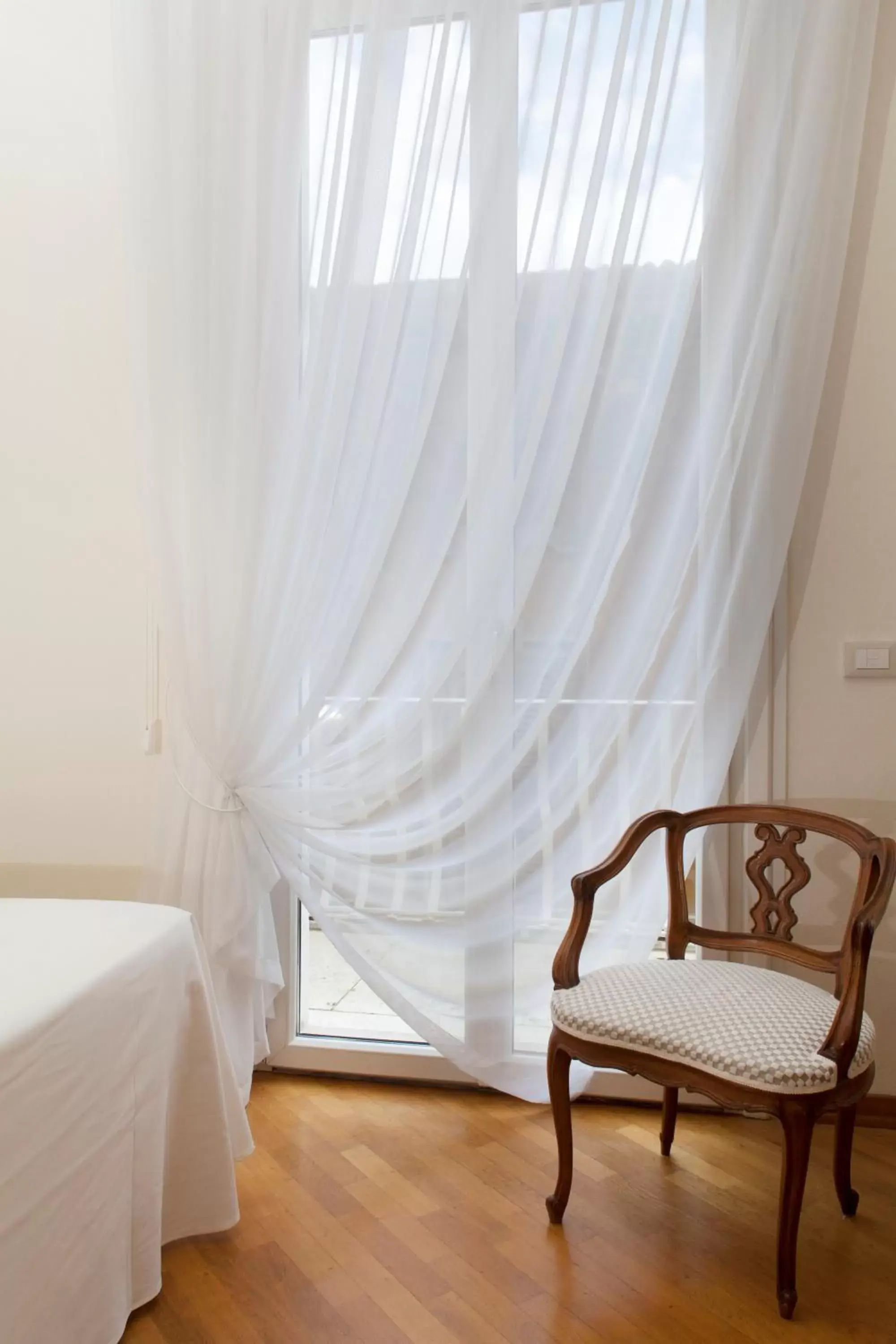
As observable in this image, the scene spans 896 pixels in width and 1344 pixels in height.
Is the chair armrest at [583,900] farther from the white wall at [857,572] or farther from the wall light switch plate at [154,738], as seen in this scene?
the wall light switch plate at [154,738]

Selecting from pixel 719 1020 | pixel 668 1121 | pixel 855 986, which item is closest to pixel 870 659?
pixel 855 986

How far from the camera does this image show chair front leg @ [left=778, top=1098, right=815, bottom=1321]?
1.72 metres

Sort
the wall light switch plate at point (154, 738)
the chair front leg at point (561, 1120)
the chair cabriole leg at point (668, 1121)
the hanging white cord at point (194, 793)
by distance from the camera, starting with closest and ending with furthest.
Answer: the chair front leg at point (561, 1120) < the chair cabriole leg at point (668, 1121) < the hanging white cord at point (194, 793) < the wall light switch plate at point (154, 738)

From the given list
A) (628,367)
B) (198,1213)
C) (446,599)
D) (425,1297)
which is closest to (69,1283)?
(198,1213)

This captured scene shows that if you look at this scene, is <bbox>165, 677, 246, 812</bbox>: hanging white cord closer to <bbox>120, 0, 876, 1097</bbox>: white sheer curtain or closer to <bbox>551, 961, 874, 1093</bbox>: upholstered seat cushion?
<bbox>120, 0, 876, 1097</bbox>: white sheer curtain

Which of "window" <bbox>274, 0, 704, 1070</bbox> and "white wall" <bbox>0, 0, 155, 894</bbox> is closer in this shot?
"window" <bbox>274, 0, 704, 1070</bbox>

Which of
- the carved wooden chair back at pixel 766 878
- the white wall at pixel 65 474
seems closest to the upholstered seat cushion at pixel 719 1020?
the carved wooden chair back at pixel 766 878

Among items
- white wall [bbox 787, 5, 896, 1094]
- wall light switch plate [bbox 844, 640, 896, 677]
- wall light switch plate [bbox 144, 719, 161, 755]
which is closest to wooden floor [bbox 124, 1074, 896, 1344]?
white wall [bbox 787, 5, 896, 1094]

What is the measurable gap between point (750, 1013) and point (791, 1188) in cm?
29

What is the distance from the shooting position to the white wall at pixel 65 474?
270cm

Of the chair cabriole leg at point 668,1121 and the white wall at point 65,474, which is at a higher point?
the white wall at point 65,474

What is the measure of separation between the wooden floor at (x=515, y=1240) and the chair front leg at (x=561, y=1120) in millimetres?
48

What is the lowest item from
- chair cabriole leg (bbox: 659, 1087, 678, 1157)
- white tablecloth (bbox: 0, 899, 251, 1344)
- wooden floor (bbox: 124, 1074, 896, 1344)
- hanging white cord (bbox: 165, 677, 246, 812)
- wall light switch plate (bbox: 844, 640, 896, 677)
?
wooden floor (bbox: 124, 1074, 896, 1344)

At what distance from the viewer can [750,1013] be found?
73.6 inches
